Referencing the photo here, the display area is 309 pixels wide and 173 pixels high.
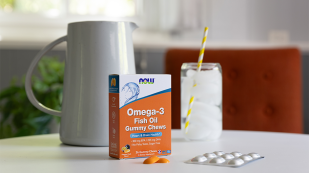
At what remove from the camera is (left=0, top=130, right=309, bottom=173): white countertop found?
19.9 inches

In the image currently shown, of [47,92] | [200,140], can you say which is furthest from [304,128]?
[200,140]

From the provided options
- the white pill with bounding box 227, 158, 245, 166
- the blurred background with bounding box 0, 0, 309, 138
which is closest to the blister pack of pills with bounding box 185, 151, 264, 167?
the white pill with bounding box 227, 158, 245, 166

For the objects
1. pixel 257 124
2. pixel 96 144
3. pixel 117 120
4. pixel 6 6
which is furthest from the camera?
pixel 6 6

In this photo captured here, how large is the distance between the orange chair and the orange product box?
877 mm

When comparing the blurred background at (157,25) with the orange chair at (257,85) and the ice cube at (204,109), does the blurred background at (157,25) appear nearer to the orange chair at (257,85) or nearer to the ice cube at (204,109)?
the orange chair at (257,85)

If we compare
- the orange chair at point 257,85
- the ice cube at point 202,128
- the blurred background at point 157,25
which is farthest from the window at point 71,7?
the ice cube at point 202,128

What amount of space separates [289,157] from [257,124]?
93 cm

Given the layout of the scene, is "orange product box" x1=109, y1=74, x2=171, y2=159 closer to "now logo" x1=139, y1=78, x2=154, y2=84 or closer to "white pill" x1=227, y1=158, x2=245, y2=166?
"now logo" x1=139, y1=78, x2=154, y2=84

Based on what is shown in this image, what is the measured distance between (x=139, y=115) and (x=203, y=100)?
222 mm

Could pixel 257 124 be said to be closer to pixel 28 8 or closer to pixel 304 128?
pixel 304 128

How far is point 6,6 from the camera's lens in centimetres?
225

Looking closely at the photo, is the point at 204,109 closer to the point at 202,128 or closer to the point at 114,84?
the point at 202,128

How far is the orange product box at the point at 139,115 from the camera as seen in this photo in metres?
0.58

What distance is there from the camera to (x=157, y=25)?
2441mm
